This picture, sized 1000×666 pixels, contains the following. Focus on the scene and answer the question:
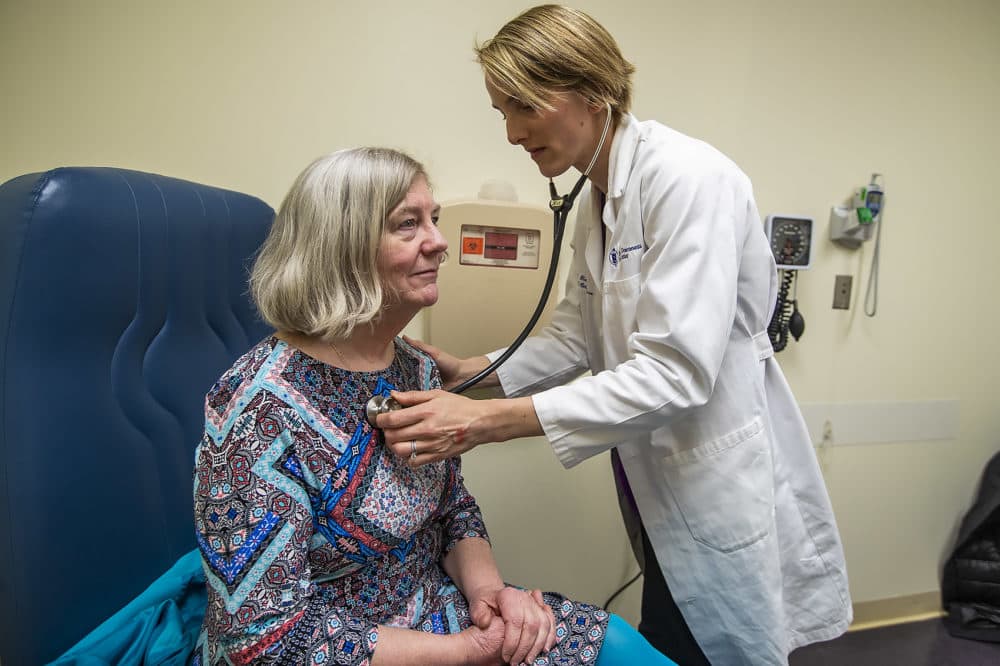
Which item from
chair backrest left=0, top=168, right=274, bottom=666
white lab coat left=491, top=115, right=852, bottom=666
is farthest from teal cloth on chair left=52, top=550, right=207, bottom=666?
white lab coat left=491, top=115, right=852, bottom=666

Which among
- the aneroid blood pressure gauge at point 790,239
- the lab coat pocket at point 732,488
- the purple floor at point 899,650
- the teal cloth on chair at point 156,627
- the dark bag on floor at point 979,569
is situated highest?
the aneroid blood pressure gauge at point 790,239

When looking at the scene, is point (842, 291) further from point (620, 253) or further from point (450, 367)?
point (450, 367)

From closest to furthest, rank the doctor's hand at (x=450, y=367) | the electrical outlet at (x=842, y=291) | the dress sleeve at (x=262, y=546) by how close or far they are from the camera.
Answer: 1. the dress sleeve at (x=262, y=546)
2. the doctor's hand at (x=450, y=367)
3. the electrical outlet at (x=842, y=291)

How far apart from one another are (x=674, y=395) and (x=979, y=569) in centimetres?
191

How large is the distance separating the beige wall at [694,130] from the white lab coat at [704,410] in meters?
0.39

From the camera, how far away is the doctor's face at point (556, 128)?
100 centimetres

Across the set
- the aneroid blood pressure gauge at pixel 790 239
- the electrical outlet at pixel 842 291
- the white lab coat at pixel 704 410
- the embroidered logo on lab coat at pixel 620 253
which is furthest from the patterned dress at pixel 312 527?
the electrical outlet at pixel 842 291

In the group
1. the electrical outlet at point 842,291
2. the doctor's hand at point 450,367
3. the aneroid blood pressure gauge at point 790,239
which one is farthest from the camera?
the electrical outlet at point 842,291

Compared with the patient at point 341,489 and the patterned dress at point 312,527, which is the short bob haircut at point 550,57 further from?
the patterned dress at point 312,527

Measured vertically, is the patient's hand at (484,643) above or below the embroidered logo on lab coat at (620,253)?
below

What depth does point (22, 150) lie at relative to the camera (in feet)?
4.03

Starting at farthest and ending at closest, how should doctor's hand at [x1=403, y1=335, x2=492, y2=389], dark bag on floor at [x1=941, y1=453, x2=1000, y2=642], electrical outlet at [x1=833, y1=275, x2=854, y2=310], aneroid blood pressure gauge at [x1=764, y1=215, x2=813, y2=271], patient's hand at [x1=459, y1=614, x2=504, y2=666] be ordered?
dark bag on floor at [x1=941, y1=453, x2=1000, y2=642], electrical outlet at [x1=833, y1=275, x2=854, y2=310], aneroid blood pressure gauge at [x1=764, y1=215, x2=813, y2=271], doctor's hand at [x1=403, y1=335, x2=492, y2=389], patient's hand at [x1=459, y1=614, x2=504, y2=666]

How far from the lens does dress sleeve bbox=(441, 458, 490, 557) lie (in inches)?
41.1

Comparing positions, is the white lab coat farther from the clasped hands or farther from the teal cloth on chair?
the teal cloth on chair
